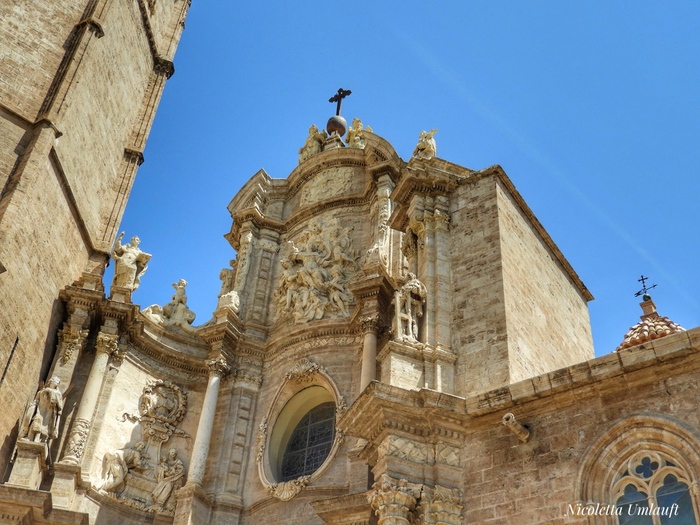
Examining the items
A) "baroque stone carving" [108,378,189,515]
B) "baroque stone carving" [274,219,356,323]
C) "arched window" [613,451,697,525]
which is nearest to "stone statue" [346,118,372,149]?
"baroque stone carving" [274,219,356,323]

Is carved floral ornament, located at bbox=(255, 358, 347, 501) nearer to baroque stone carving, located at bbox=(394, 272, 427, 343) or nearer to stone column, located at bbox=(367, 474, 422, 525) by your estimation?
baroque stone carving, located at bbox=(394, 272, 427, 343)

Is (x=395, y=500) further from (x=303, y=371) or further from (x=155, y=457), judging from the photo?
(x=155, y=457)

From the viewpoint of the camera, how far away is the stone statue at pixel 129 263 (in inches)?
690

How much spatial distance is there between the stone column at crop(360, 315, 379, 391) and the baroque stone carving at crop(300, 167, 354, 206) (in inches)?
206

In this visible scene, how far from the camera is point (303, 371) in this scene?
1573cm

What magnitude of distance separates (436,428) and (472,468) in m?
0.66

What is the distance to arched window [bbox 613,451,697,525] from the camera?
311 inches

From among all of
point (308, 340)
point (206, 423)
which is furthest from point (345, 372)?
point (206, 423)

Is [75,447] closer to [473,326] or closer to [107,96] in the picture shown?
[473,326]

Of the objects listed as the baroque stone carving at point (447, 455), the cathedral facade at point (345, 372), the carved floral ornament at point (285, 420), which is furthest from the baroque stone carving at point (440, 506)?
the carved floral ornament at point (285, 420)

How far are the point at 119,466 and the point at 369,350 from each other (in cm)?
525

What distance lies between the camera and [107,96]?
20.6 meters

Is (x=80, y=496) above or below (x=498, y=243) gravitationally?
below

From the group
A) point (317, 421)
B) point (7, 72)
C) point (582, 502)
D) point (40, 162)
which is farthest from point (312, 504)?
point (7, 72)
